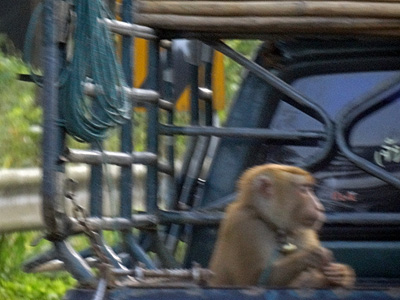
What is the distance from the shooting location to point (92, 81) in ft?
13.0

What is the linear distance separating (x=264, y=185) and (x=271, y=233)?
184 millimetres

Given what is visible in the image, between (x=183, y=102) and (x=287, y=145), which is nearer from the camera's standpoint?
(x=287, y=145)

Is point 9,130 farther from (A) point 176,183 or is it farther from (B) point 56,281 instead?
(A) point 176,183

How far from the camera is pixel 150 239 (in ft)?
14.8

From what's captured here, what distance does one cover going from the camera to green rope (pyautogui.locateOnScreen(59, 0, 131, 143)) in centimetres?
367

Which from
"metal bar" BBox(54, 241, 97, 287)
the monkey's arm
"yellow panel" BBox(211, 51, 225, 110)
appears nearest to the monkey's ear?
the monkey's arm

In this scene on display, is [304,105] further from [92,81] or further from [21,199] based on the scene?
[21,199]

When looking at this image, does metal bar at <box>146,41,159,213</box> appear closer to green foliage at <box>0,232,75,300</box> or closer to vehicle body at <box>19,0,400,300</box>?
vehicle body at <box>19,0,400,300</box>

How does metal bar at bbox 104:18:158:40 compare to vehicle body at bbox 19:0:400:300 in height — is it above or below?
above

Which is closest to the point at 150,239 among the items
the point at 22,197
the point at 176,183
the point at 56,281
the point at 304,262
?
the point at 176,183

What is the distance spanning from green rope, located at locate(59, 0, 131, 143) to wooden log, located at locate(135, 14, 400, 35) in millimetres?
376

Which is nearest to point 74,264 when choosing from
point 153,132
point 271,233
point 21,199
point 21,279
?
point 271,233

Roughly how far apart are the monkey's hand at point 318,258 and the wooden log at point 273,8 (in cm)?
90

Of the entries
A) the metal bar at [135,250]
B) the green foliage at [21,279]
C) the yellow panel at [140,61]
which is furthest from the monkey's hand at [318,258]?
the green foliage at [21,279]
